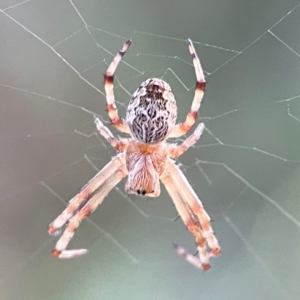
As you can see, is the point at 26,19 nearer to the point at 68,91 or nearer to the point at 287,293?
the point at 68,91

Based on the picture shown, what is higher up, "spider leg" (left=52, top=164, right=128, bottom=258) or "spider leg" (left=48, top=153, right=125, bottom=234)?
"spider leg" (left=48, top=153, right=125, bottom=234)

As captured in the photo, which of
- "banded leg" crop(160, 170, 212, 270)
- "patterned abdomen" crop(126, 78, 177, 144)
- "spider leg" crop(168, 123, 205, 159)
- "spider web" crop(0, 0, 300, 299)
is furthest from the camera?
"spider web" crop(0, 0, 300, 299)

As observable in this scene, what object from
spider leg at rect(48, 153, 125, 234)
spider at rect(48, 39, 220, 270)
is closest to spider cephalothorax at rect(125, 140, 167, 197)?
spider at rect(48, 39, 220, 270)

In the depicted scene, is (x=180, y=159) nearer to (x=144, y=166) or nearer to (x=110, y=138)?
(x=144, y=166)

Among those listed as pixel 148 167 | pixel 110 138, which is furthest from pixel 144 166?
pixel 110 138

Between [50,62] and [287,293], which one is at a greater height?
[50,62]

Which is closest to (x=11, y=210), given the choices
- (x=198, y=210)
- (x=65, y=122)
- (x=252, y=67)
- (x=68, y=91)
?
(x=65, y=122)

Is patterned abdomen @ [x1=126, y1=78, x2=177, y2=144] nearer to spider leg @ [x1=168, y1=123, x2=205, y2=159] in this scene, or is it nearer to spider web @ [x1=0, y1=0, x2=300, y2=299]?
spider leg @ [x1=168, y1=123, x2=205, y2=159]

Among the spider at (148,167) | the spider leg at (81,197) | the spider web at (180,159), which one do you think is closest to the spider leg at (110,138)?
the spider at (148,167)
